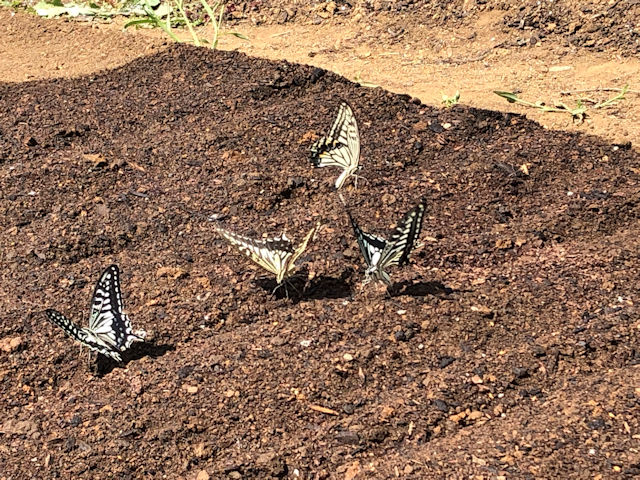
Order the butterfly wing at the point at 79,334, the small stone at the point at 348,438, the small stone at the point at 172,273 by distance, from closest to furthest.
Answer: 1. the small stone at the point at 348,438
2. the butterfly wing at the point at 79,334
3. the small stone at the point at 172,273

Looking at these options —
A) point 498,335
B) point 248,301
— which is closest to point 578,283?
point 498,335

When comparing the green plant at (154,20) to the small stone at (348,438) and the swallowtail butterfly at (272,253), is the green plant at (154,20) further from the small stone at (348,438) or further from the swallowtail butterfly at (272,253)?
the small stone at (348,438)

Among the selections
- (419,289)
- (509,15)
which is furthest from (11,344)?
(509,15)

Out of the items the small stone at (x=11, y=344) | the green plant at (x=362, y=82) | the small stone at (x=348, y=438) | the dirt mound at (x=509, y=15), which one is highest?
the dirt mound at (x=509, y=15)

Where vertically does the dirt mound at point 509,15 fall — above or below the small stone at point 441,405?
above

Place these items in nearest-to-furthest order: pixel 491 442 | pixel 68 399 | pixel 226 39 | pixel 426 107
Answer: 1. pixel 491 442
2. pixel 68 399
3. pixel 426 107
4. pixel 226 39

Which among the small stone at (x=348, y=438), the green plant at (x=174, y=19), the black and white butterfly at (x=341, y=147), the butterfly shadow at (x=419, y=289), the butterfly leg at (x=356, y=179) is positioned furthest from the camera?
the green plant at (x=174, y=19)

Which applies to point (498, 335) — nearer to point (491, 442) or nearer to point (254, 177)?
point (491, 442)

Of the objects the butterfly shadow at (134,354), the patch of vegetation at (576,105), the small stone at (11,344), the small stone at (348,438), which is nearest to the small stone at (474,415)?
the small stone at (348,438)
